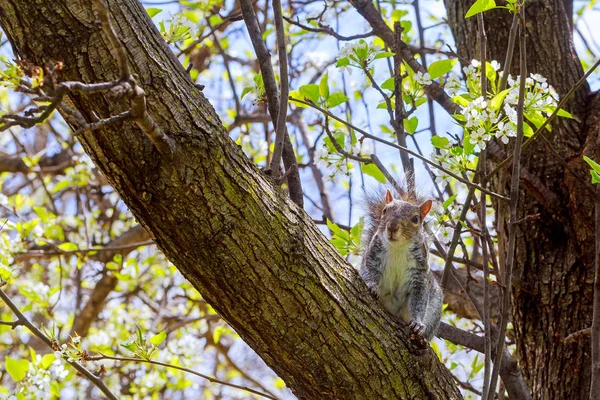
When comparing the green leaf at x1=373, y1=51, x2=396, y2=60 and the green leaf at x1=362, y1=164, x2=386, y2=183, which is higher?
the green leaf at x1=373, y1=51, x2=396, y2=60

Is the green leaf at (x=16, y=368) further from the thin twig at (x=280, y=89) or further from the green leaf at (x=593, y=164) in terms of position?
the green leaf at (x=593, y=164)

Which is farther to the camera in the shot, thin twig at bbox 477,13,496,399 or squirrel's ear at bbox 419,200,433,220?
squirrel's ear at bbox 419,200,433,220

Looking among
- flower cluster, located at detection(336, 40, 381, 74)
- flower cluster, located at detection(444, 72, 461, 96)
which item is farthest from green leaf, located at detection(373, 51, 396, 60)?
flower cluster, located at detection(444, 72, 461, 96)

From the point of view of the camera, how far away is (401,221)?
10.2 feet

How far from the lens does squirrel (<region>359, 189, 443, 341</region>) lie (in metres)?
3.00

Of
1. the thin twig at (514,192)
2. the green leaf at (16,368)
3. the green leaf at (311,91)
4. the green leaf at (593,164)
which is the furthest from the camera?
the green leaf at (16,368)

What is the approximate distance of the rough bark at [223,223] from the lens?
1.77 metres

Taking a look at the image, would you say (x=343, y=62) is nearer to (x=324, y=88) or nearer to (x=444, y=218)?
(x=324, y=88)

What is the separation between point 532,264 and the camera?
9.98ft

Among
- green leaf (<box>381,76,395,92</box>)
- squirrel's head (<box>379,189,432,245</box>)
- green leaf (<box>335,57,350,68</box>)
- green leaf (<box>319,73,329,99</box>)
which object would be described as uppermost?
green leaf (<box>381,76,395,92</box>)

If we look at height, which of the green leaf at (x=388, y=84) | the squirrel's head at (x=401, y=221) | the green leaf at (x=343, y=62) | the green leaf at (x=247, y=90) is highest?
the green leaf at (x=388, y=84)

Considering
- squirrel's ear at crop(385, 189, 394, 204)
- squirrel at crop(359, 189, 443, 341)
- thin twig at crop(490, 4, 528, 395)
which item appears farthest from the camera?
squirrel's ear at crop(385, 189, 394, 204)

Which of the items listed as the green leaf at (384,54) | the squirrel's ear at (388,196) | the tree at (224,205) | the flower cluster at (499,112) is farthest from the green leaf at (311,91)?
the squirrel's ear at (388,196)

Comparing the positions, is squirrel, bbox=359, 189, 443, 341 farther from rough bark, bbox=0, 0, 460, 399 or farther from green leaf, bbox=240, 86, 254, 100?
green leaf, bbox=240, 86, 254, 100
